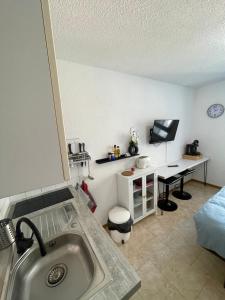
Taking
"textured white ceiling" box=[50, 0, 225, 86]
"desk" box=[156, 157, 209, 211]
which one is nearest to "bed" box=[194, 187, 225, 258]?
"desk" box=[156, 157, 209, 211]

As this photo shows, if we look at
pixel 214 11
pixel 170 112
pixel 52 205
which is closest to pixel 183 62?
pixel 214 11

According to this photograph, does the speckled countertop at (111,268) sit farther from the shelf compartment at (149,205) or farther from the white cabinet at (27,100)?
the shelf compartment at (149,205)

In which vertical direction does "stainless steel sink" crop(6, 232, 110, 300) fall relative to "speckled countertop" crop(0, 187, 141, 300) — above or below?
below

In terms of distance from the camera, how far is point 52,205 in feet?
4.12

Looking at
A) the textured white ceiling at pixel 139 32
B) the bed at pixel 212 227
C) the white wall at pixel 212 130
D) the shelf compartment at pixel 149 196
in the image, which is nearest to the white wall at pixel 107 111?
the textured white ceiling at pixel 139 32

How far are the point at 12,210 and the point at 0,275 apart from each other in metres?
0.69

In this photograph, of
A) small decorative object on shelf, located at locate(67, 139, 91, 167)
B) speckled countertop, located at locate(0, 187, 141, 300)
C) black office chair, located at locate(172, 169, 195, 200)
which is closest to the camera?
speckled countertop, located at locate(0, 187, 141, 300)

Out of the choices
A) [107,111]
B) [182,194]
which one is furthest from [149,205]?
[107,111]

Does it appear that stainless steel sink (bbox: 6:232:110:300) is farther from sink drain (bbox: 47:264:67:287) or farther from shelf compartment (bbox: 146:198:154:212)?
shelf compartment (bbox: 146:198:154:212)

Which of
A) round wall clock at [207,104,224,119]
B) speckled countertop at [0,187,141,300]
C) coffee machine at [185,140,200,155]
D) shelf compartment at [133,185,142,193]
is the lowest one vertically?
shelf compartment at [133,185,142,193]

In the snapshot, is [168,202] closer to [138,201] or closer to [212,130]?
[138,201]

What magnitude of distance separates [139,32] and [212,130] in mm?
2790

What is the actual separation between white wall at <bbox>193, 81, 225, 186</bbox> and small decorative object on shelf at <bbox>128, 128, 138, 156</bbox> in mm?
1978

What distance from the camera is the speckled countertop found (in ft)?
1.85
